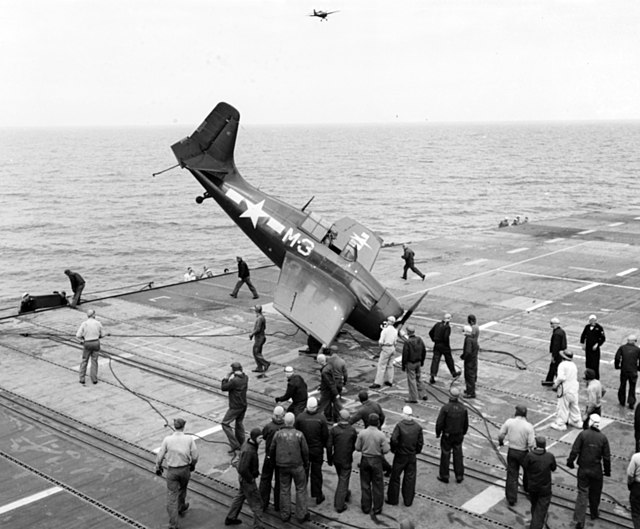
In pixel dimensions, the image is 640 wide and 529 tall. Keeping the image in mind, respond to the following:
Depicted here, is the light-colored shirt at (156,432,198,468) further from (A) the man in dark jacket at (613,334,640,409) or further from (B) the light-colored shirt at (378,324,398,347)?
(A) the man in dark jacket at (613,334,640,409)

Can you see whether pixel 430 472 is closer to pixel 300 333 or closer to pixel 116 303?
pixel 300 333

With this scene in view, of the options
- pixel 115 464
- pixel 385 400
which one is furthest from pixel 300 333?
pixel 115 464

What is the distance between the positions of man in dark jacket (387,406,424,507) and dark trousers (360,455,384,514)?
39cm

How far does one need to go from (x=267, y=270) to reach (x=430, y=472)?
1958 cm

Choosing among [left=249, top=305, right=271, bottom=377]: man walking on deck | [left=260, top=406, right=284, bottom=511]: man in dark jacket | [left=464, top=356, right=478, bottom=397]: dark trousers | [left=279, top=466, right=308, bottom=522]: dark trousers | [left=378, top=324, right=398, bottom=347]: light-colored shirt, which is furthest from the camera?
[left=249, top=305, right=271, bottom=377]: man walking on deck

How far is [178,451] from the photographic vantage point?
10.4 meters

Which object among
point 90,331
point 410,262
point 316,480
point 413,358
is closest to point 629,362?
point 413,358

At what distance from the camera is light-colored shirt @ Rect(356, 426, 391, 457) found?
1065 cm

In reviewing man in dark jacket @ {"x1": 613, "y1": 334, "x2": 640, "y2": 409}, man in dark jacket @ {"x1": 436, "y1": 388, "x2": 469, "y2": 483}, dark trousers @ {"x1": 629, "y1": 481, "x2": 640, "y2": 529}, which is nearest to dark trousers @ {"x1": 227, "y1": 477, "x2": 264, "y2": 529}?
man in dark jacket @ {"x1": 436, "y1": 388, "x2": 469, "y2": 483}

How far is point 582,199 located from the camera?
286 feet

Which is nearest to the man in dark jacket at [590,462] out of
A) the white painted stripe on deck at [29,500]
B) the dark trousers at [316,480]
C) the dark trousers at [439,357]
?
the dark trousers at [316,480]

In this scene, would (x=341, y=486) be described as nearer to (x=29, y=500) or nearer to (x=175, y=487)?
(x=175, y=487)

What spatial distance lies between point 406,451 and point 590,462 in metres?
2.82

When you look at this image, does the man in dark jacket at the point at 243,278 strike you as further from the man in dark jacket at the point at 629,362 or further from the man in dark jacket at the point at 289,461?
the man in dark jacket at the point at 289,461
